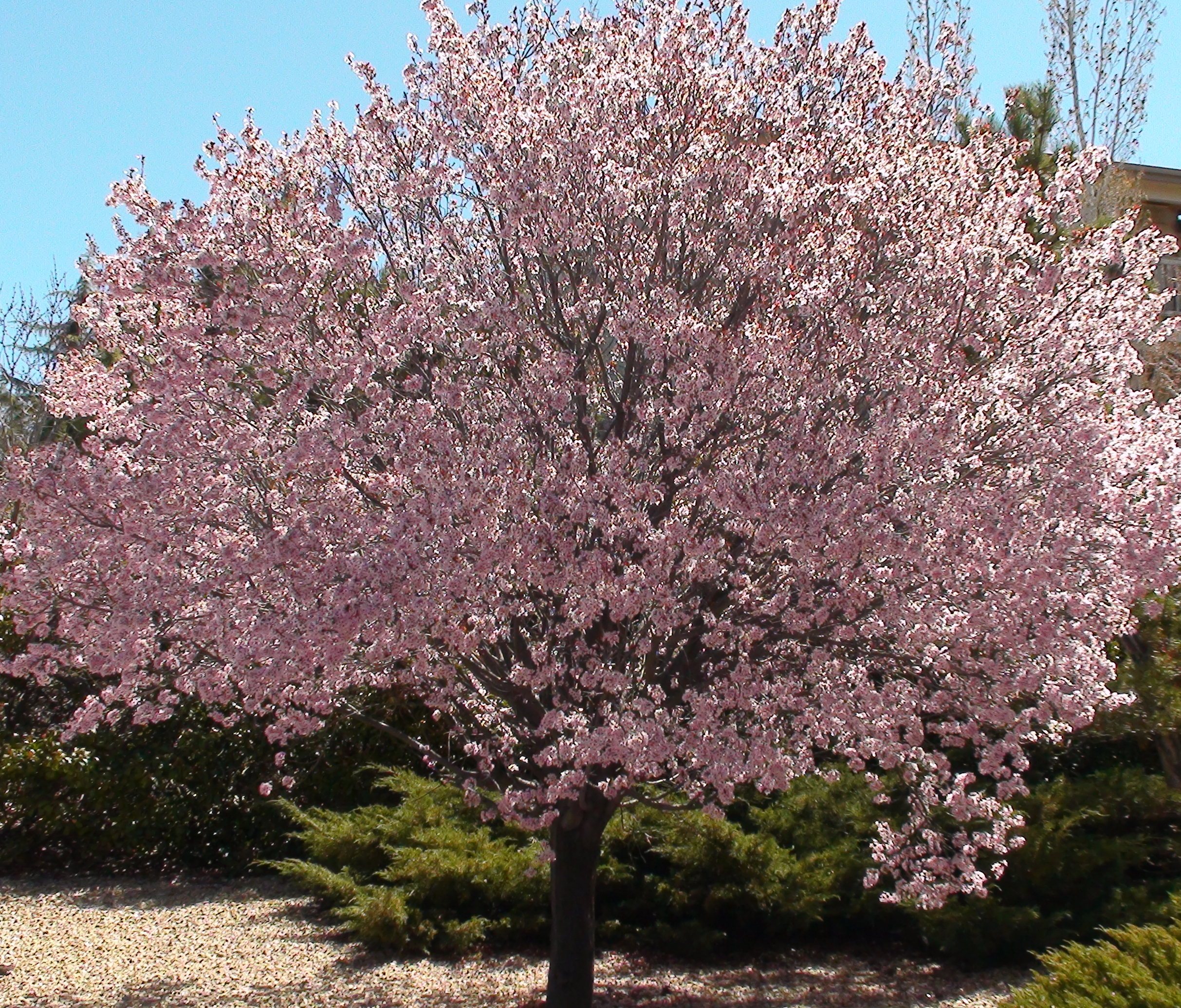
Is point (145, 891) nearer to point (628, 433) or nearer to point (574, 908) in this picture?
point (574, 908)

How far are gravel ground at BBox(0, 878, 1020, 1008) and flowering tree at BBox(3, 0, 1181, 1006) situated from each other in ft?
6.39

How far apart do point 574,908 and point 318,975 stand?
207cm

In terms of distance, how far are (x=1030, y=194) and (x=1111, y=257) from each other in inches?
18.9

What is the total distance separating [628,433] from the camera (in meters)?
4.95

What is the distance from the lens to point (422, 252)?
5020 millimetres

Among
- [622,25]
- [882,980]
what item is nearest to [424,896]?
[882,980]

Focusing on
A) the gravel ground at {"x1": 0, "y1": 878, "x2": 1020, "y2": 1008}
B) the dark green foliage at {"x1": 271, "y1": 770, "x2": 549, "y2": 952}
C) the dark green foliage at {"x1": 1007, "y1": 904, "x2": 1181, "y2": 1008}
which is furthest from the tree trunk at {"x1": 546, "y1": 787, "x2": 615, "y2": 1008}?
the dark green foliage at {"x1": 1007, "y1": 904, "x2": 1181, "y2": 1008}

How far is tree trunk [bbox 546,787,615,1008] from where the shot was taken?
583 centimetres

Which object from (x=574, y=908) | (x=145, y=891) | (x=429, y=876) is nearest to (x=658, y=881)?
(x=429, y=876)

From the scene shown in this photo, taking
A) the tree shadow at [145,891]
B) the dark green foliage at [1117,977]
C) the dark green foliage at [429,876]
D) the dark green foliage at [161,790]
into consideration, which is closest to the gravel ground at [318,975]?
the dark green foliage at [429,876]

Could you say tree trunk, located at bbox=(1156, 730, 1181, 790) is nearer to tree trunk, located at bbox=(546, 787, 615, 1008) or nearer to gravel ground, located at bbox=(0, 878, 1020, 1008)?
gravel ground, located at bbox=(0, 878, 1020, 1008)

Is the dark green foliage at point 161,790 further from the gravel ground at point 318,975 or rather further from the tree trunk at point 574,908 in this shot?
the tree trunk at point 574,908

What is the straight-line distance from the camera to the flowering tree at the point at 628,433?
4367 mm

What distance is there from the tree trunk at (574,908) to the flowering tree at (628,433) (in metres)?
0.75
